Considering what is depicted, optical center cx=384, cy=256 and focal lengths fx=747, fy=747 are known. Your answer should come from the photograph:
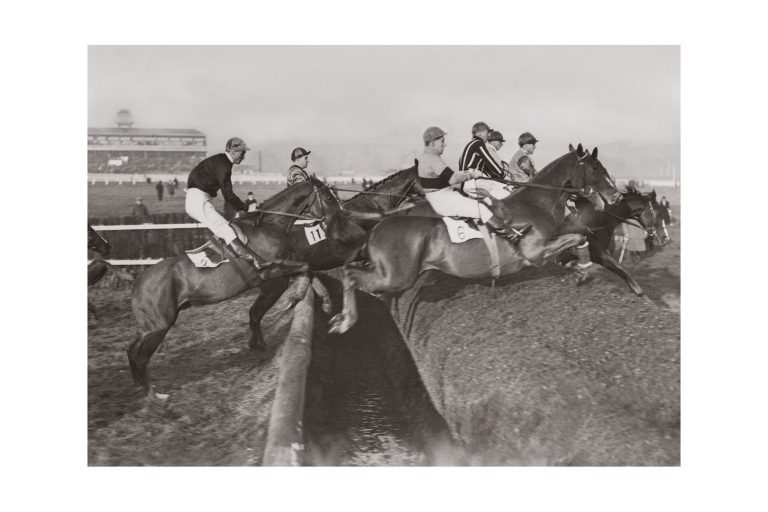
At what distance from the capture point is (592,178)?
22.0ft

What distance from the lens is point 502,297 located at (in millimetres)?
6973

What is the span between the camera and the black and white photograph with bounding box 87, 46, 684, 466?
6234mm

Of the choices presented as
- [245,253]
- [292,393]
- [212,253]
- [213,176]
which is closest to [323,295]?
[245,253]

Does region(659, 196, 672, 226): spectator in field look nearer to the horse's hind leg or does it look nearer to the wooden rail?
the wooden rail

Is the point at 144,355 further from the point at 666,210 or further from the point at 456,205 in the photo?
the point at 666,210

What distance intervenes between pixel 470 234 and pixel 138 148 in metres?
3.06

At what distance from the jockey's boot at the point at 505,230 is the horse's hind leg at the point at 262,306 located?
1889mm

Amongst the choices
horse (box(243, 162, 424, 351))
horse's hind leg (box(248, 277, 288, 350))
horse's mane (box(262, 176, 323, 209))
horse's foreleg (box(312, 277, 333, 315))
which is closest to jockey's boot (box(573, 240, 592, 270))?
horse (box(243, 162, 424, 351))

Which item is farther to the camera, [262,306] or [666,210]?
[666,210]

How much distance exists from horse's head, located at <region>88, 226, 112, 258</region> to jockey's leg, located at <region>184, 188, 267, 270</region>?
942mm

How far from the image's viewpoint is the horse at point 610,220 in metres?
6.87

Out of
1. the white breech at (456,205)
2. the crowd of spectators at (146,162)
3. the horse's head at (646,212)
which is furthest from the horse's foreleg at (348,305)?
the horse's head at (646,212)
